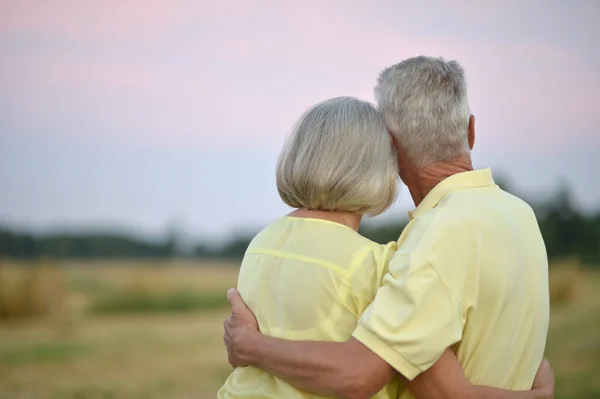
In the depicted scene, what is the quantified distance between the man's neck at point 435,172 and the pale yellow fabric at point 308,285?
309mm

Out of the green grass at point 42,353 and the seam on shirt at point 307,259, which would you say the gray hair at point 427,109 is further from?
the green grass at point 42,353

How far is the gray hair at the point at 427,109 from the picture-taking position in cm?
232

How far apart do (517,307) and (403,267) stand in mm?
416

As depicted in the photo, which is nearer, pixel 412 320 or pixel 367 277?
pixel 412 320

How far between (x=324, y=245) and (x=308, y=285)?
0.43 feet

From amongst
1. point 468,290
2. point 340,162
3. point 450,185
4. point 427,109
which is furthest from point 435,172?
point 468,290

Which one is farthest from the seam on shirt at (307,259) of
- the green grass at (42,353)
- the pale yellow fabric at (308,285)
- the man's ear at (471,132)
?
the green grass at (42,353)

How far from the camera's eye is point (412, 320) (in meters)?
2.01

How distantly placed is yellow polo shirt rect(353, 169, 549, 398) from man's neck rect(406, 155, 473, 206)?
5cm

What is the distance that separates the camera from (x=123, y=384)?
36.3 feet

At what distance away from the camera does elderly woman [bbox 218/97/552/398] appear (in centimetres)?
214

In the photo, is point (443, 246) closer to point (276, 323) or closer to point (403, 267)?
point (403, 267)

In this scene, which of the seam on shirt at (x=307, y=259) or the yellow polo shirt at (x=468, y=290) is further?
the seam on shirt at (x=307, y=259)

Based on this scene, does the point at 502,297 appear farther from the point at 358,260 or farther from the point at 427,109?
the point at 427,109
